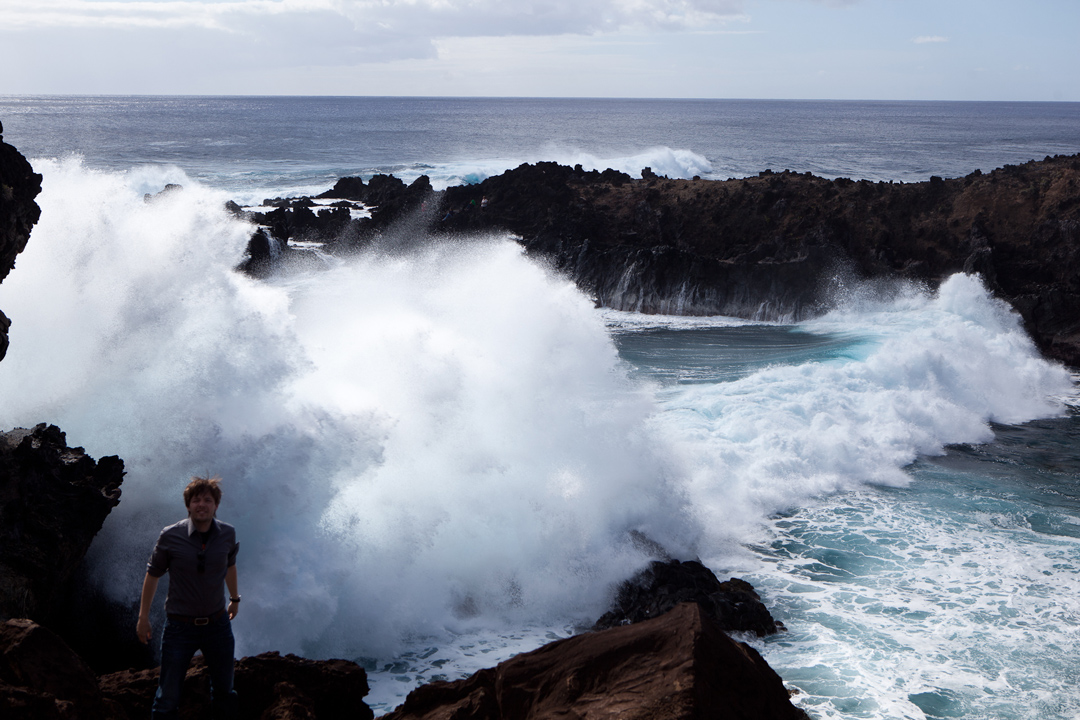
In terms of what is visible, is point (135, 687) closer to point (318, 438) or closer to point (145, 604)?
point (145, 604)

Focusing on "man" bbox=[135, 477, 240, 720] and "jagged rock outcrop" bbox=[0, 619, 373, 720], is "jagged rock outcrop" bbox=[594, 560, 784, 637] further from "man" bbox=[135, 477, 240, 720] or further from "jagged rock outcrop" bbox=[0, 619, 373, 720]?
"man" bbox=[135, 477, 240, 720]

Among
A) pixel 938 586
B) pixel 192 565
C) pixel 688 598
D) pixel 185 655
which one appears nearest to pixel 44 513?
pixel 185 655

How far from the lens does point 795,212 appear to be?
26859mm

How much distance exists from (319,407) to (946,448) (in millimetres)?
10751

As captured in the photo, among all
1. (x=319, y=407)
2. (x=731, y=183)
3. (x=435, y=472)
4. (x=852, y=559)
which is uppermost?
(x=731, y=183)

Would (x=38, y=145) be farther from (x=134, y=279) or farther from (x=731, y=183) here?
(x=134, y=279)

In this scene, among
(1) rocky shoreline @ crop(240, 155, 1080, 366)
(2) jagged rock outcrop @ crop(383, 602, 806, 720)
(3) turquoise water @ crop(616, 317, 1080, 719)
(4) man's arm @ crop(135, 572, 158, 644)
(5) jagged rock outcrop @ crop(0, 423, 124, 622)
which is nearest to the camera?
(2) jagged rock outcrop @ crop(383, 602, 806, 720)

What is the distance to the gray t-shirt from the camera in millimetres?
4543

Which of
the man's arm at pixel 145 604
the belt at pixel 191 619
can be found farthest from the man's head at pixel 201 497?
the belt at pixel 191 619

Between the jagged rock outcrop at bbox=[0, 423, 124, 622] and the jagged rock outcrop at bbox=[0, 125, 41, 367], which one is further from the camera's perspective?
the jagged rock outcrop at bbox=[0, 125, 41, 367]

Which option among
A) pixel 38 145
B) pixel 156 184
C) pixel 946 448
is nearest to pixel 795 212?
pixel 946 448

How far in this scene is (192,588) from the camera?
181 inches

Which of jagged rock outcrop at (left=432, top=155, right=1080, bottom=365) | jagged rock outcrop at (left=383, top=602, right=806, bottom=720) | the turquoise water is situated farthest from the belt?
jagged rock outcrop at (left=432, top=155, right=1080, bottom=365)

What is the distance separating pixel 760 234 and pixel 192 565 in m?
24.2
